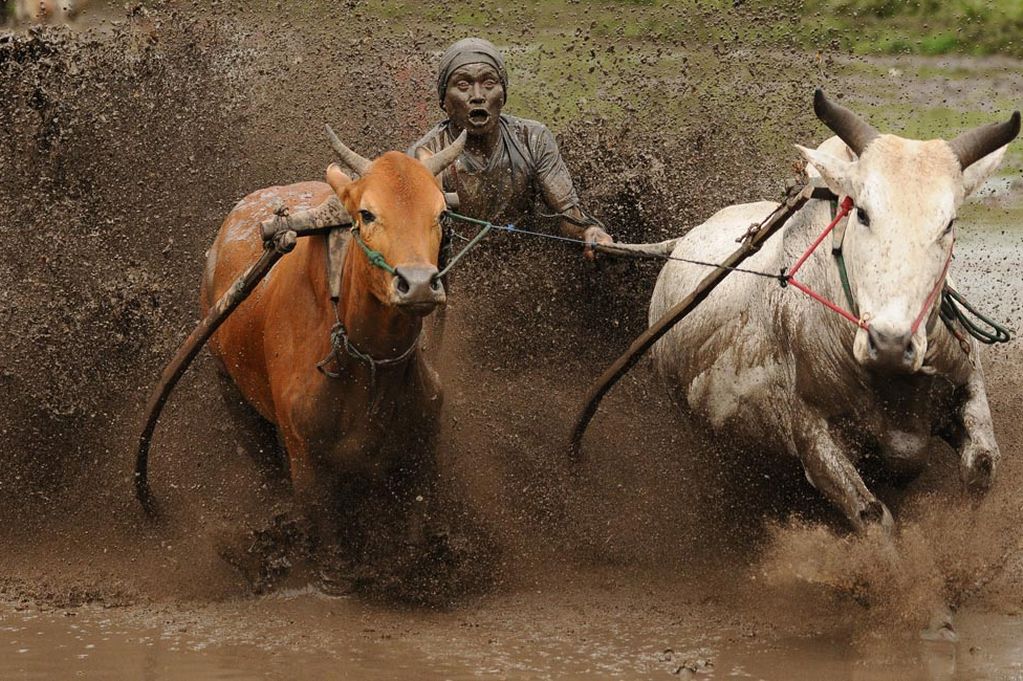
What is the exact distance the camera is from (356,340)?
265 inches

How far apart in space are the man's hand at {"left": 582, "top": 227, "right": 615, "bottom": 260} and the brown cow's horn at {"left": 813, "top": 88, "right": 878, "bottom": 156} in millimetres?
1740

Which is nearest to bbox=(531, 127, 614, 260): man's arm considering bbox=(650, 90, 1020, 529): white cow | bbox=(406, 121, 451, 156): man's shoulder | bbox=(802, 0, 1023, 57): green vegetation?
bbox=(406, 121, 451, 156): man's shoulder

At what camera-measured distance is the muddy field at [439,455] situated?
6.52 m

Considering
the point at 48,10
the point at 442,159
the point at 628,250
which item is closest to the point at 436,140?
the point at 628,250

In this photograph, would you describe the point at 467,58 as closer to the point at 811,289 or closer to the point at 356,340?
the point at 356,340

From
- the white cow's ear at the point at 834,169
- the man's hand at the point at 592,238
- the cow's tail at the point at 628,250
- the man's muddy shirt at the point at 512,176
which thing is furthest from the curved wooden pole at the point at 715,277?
the man's muddy shirt at the point at 512,176

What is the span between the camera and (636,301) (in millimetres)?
8992

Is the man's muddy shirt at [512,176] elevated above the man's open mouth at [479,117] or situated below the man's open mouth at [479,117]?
below

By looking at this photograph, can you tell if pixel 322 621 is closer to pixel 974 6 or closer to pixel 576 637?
pixel 576 637

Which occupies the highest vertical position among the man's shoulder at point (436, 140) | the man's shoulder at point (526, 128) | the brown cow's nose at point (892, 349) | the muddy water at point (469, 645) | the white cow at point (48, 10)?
the white cow at point (48, 10)

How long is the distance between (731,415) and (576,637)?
1140 mm

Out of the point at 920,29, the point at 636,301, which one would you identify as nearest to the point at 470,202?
the point at 636,301

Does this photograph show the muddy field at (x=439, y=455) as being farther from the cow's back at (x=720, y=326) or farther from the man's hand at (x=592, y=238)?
the man's hand at (x=592, y=238)

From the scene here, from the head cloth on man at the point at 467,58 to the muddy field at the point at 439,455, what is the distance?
3.14 feet
